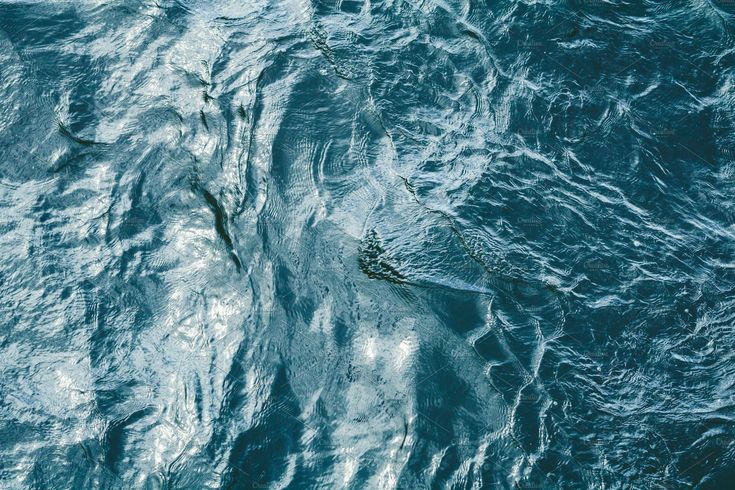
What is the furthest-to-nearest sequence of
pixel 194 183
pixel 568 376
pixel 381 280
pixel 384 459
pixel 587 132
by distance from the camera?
1. pixel 587 132
2. pixel 194 183
3. pixel 381 280
4. pixel 568 376
5. pixel 384 459

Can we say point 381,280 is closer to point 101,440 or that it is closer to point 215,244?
point 215,244

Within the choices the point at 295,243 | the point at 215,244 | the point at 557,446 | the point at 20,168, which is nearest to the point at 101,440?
the point at 215,244

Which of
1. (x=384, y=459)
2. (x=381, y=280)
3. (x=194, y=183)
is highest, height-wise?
(x=194, y=183)

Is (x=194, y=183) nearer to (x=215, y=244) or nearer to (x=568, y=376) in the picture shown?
(x=215, y=244)

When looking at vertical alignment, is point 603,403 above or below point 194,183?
below

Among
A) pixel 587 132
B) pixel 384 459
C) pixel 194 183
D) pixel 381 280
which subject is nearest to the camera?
pixel 384 459

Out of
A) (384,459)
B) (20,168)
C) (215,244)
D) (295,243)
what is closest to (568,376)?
(384,459)

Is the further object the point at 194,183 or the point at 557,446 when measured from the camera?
the point at 194,183
